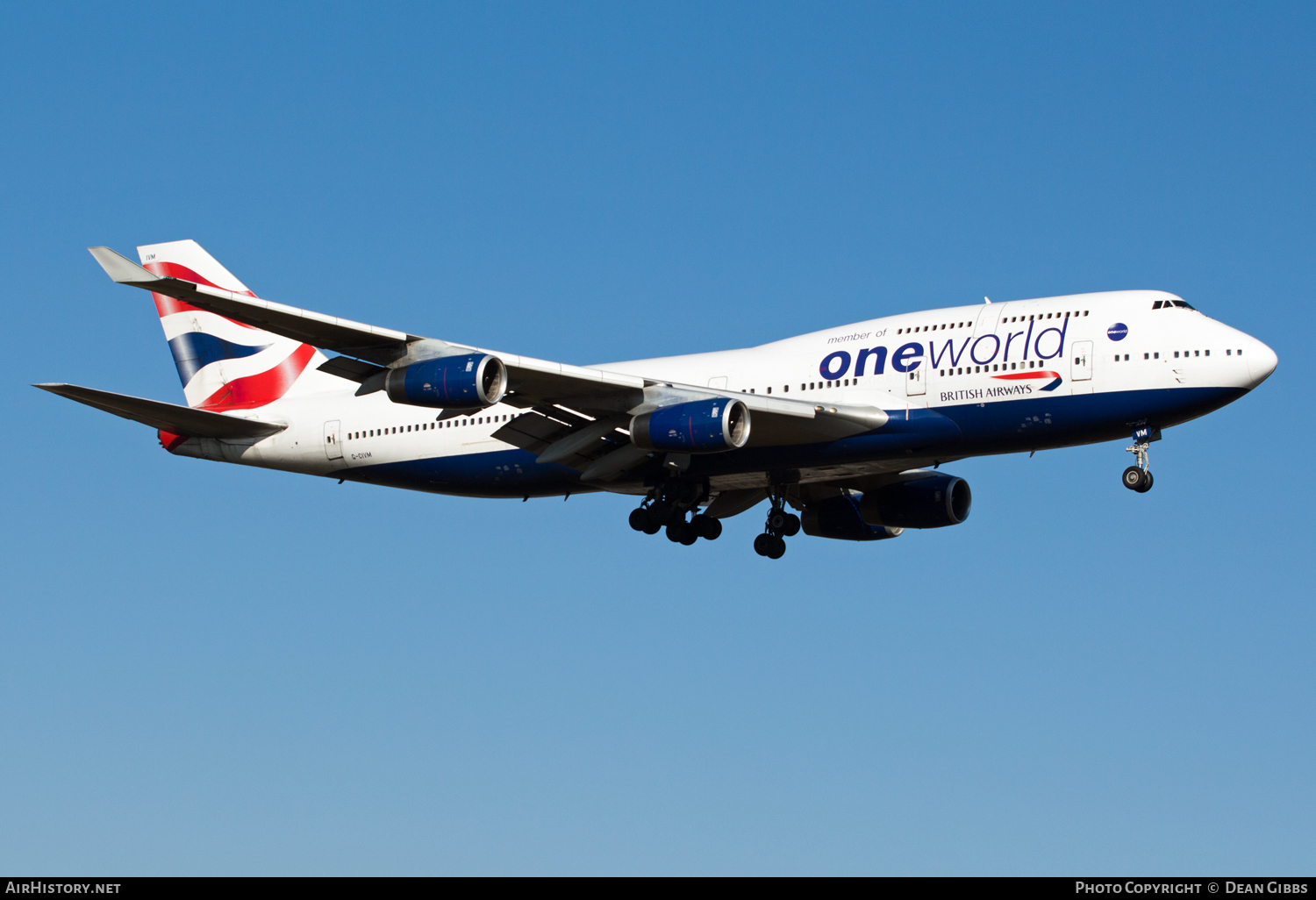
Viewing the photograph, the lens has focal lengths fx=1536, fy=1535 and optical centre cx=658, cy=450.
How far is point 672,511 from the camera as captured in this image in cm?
3831

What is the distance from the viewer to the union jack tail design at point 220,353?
44000 millimetres

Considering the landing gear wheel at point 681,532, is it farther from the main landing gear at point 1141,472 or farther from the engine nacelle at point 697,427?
the main landing gear at point 1141,472

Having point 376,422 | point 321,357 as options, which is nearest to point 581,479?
point 376,422

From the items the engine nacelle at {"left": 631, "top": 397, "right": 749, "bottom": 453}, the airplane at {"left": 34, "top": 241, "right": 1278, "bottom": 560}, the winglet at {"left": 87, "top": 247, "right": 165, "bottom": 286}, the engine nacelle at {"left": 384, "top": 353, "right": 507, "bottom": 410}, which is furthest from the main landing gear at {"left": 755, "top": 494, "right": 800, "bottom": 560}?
the winglet at {"left": 87, "top": 247, "right": 165, "bottom": 286}

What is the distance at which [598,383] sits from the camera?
35062mm

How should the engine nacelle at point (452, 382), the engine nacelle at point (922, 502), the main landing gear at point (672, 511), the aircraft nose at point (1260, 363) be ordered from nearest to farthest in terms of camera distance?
the engine nacelle at point (452, 382) → the aircraft nose at point (1260, 363) → the main landing gear at point (672, 511) → the engine nacelle at point (922, 502)

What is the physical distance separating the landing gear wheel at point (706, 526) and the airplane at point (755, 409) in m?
0.08

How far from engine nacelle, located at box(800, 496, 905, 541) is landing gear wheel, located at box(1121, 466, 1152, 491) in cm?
952

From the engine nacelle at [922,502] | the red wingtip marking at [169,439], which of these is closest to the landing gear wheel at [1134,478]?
the engine nacelle at [922,502]

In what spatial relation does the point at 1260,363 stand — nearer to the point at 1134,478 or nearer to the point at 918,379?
the point at 1134,478

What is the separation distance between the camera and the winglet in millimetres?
29703

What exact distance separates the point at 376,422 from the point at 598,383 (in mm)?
9084

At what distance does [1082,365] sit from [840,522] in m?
10.3
